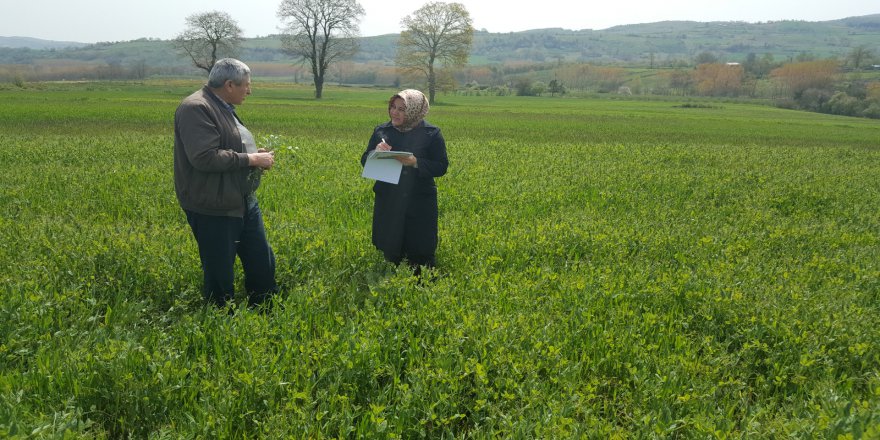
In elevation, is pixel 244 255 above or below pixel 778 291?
above

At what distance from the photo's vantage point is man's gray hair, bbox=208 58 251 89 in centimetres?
437

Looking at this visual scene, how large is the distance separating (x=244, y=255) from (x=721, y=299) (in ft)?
13.9

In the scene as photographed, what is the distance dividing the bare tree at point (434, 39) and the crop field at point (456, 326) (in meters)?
53.6

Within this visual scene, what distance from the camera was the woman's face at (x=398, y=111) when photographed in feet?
17.6

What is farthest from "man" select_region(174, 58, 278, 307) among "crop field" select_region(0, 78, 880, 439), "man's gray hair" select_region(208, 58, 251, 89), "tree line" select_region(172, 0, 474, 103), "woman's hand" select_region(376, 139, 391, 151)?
"tree line" select_region(172, 0, 474, 103)

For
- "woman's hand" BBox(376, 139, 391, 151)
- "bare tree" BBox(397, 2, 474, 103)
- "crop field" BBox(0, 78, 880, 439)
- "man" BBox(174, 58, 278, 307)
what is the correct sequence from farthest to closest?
"bare tree" BBox(397, 2, 474, 103)
"woman's hand" BBox(376, 139, 391, 151)
"man" BBox(174, 58, 278, 307)
"crop field" BBox(0, 78, 880, 439)

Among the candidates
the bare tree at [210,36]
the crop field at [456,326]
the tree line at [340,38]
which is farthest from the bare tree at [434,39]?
the crop field at [456,326]

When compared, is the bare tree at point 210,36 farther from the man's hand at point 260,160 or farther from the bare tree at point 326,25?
the man's hand at point 260,160

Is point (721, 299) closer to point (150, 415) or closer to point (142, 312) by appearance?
point (150, 415)

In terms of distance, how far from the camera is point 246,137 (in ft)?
15.4

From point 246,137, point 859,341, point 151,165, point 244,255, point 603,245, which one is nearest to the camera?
point 859,341

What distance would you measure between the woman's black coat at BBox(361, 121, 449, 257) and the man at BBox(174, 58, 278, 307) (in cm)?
133

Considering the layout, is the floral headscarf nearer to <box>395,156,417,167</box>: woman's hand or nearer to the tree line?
<box>395,156,417,167</box>: woman's hand

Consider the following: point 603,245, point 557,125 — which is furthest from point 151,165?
point 557,125
